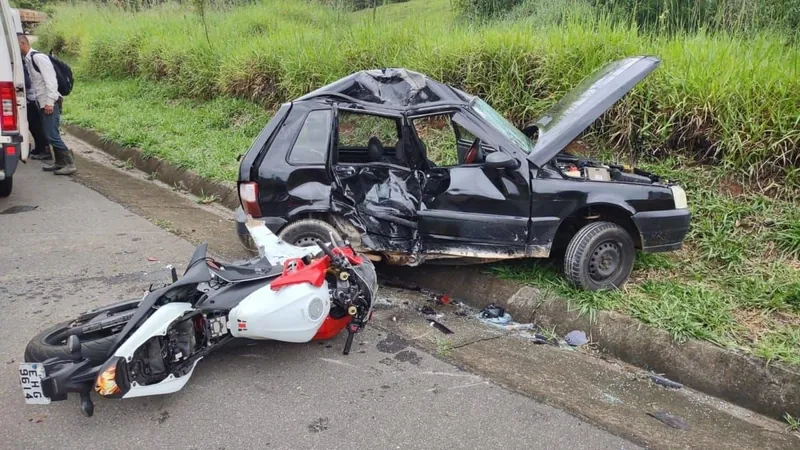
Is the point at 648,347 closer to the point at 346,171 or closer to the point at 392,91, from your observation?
the point at 346,171

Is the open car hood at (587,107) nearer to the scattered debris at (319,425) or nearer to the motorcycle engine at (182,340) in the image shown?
the scattered debris at (319,425)

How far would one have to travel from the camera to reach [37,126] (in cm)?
829

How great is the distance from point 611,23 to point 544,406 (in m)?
5.86

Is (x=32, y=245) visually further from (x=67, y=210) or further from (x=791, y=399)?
(x=791, y=399)

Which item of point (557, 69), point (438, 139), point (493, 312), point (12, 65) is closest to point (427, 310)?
point (493, 312)

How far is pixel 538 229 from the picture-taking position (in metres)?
4.22

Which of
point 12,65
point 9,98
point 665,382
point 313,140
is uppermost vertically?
point 12,65

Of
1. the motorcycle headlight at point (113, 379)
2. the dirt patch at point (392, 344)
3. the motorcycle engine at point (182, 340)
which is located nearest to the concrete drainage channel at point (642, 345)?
the dirt patch at point (392, 344)

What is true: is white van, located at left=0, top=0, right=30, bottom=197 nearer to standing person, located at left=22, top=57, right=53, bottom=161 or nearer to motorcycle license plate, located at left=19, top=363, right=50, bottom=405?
standing person, located at left=22, top=57, right=53, bottom=161

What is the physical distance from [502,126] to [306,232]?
5.71ft

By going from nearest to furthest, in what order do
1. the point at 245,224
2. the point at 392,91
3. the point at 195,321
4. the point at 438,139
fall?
the point at 195,321
the point at 245,224
the point at 392,91
the point at 438,139

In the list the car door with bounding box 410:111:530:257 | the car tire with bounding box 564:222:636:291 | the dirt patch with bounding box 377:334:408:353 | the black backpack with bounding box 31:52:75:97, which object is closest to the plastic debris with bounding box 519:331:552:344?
the car tire with bounding box 564:222:636:291

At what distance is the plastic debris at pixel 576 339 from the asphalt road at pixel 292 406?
88 cm

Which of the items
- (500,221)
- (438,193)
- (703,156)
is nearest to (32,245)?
(438,193)
